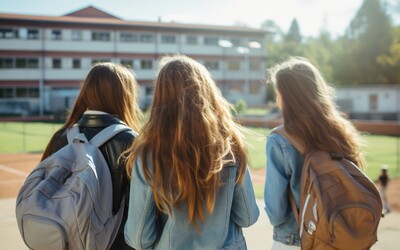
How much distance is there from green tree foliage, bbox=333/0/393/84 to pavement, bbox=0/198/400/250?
175 feet

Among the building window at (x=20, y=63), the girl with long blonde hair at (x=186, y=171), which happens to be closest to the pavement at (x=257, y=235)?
the girl with long blonde hair at (x=186, y=171)

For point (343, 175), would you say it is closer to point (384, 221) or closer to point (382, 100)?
point (384, 221)

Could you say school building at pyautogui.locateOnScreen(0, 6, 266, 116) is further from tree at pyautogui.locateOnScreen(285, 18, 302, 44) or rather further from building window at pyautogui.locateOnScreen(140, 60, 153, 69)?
tree at pyautogui.locateOnScreen(285, 18, 302, 44)

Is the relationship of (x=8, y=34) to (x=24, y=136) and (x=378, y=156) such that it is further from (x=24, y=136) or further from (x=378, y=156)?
(x=378, y=156)

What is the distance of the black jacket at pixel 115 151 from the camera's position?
252cm

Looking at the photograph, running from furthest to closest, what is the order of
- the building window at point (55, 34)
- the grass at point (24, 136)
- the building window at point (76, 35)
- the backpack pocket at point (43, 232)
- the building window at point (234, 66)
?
1. the building window at point (234, 66)
2. the grass at point (24, 136)
3. the building window at point (76, 35)
4. the building window at point (55, 34)
5. the backpack pocket at point (43, 232)

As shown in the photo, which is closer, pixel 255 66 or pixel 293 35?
pixel 255 66

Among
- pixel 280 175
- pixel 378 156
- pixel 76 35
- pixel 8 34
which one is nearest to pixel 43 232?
pixel 280 175

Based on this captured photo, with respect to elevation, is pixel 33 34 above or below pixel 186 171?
above

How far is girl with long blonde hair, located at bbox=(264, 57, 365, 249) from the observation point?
245 centimetres

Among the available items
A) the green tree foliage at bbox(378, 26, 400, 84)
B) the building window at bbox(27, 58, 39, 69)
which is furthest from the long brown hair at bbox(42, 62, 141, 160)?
the green tree foliage at bbox(378, 26, 400, 84)

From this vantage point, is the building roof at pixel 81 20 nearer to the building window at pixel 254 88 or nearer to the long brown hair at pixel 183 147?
the long brown hair at pixel 183 147

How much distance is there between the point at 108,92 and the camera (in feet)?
9.07

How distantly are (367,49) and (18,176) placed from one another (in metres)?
52.9
